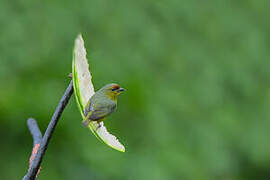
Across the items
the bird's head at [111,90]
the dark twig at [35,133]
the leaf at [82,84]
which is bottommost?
the dark twig at [35,133]

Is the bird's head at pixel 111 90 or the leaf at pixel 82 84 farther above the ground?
the bird's head at pixel 111 90

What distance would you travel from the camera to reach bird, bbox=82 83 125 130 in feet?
0.94

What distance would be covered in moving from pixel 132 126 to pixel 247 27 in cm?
95

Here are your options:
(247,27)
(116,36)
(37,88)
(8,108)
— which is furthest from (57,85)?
(247,27)

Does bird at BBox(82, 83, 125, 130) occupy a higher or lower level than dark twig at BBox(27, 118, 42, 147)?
higher

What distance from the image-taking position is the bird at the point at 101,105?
29 cm

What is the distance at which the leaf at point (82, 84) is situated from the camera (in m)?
0.26

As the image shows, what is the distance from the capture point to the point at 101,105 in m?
0.30

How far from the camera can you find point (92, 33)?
1716 mm

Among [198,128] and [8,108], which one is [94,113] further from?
[198,128]

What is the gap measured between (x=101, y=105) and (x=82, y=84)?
30 millimetres

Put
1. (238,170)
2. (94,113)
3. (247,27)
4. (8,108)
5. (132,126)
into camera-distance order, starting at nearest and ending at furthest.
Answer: (94,113) < (8,108) < (132,126) < (238,170) < (247,27)

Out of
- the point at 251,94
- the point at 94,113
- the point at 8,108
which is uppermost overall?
the point at 251,94

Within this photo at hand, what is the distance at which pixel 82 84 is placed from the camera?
0.27 m
